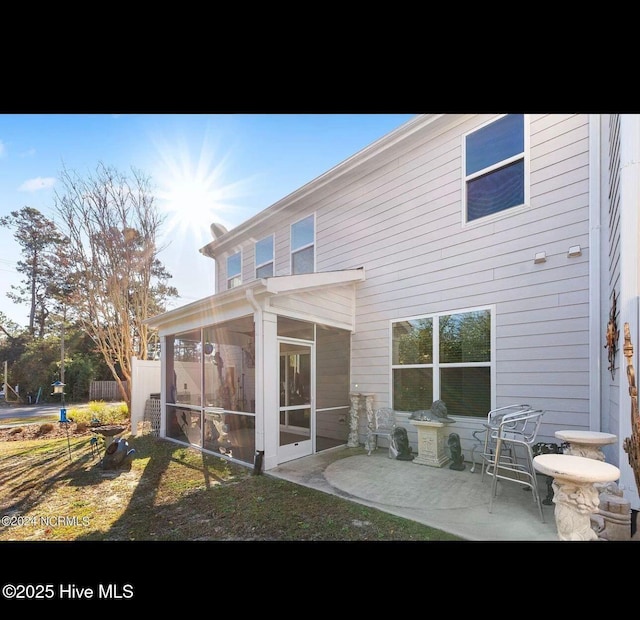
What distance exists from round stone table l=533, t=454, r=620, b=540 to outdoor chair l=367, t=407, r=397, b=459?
11.2ft

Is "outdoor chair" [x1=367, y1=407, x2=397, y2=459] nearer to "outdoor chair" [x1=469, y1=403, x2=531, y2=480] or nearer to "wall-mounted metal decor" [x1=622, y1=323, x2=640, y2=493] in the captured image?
"outdoor chair" [x1=469, y1=403, x2=531, y2=480]

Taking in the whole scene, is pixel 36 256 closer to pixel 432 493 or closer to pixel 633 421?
pixel 432 493

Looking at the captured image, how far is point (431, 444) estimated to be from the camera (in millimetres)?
4684

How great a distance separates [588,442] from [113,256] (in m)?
10.6

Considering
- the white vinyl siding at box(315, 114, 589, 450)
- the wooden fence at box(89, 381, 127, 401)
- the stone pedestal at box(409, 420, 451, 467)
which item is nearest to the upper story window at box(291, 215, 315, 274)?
the white vinyl siding at box(315, 114, 589, 450)

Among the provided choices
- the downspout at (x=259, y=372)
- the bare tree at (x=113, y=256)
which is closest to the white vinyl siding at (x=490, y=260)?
the downspout at (x=259, y=372)

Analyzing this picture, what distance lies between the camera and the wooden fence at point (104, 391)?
15.6 m

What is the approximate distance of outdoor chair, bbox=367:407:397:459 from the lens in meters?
5.46

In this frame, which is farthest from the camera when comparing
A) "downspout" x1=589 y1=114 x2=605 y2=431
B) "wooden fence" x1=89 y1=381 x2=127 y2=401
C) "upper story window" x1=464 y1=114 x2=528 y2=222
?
"wooden fence" x1=89 y1=381 x2=127 y2=401

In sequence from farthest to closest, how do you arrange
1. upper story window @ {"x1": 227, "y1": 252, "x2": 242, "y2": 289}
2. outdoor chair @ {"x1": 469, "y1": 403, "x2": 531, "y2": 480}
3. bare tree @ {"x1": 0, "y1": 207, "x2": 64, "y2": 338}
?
upper story window @ {"x1": 227, "y1": 252, "x2": 242, "y2": 289}
bare tree @ {"x1": 0, "y1": 207, "x2": 64, "y2": 338}
outdoor chair @ {"x1": 469, "y1": 403, "x2": 531, "y2": 480}

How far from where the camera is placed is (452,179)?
16.7ft

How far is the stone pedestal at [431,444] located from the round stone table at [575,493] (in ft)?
8.56
